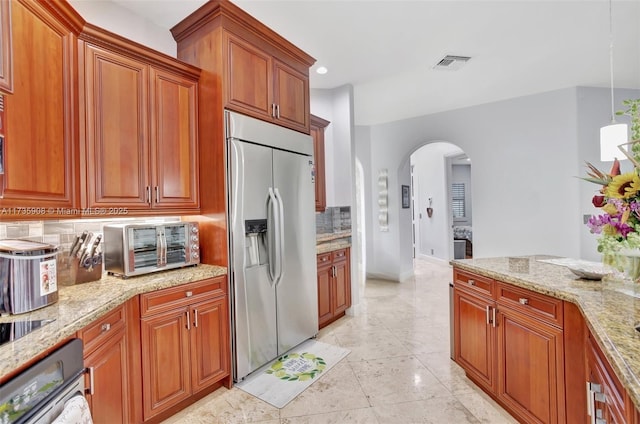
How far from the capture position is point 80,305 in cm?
143

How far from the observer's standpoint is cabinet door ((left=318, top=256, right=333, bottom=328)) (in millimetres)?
3227

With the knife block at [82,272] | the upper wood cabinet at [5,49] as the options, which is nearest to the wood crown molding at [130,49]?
the upper wood cabinet at [5,49]

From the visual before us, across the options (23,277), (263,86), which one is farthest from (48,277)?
(263,86)

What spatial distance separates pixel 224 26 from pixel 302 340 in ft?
8.71

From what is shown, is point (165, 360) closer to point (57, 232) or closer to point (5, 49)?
point (57, 232)

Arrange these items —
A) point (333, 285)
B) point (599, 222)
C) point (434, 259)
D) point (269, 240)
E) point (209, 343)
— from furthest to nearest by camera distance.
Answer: point (434, 259)
point (333, 285)
point (269, 240)
point (209, 343)
point (599, 222)

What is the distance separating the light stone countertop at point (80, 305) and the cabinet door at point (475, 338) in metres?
1.77

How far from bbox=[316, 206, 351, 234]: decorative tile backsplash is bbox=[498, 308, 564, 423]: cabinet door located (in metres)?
2.13

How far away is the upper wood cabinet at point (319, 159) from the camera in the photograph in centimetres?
366

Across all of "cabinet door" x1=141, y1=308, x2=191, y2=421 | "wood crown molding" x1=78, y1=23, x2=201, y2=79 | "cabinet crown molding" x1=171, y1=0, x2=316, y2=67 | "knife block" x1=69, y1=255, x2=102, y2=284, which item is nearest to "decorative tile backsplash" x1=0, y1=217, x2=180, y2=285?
"knife block" x1=69, y1=255, x2=102, y2=284

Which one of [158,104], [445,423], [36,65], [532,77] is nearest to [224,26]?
[158,104]

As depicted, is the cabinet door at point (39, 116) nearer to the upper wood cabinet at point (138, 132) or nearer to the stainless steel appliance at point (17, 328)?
the upper wood cabinet at point (138, 132)

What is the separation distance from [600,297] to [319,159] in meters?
2.86

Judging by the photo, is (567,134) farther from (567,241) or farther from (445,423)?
(445,423)
